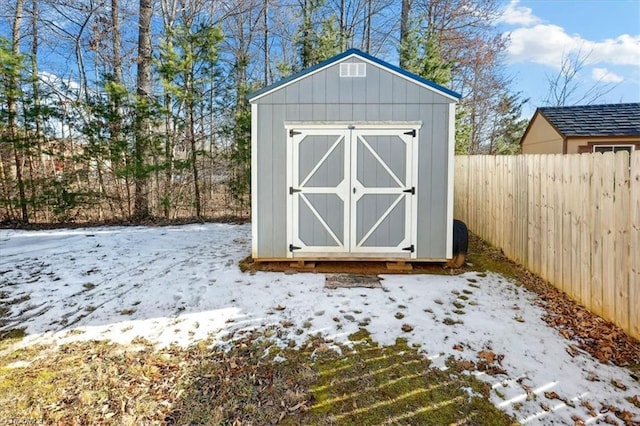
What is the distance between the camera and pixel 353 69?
464cm

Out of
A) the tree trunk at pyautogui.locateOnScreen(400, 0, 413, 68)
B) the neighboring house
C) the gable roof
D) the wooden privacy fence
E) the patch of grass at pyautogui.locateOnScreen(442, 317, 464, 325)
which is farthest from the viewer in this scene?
the tree trunk at pyautogui.locateOnScreen(400, 0, 413, 68)

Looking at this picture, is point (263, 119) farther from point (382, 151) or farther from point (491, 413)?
point (491, 413)

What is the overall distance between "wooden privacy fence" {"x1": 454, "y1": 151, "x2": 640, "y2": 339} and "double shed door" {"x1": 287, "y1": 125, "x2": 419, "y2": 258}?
1527 mm

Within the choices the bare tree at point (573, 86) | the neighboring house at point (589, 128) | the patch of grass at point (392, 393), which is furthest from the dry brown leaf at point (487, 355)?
the bare tree at point (573, 86)

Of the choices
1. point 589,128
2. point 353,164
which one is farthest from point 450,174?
point 589,128

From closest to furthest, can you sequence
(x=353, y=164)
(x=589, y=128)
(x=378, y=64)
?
(x=378, y=64) < (x=353, y=164) < (x=589, y=128)

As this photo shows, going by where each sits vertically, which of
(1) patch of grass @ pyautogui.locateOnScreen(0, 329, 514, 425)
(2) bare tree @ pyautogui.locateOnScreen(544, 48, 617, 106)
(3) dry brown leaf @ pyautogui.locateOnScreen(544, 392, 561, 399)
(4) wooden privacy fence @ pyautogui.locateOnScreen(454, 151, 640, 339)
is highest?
(2) bare tree @ pyautogui.locateOnScreen(544, 48, 617, 106)

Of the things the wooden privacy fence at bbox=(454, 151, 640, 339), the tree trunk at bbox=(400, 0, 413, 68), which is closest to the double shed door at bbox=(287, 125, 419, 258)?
the wooden privacy fence at bbox=(454, 151, 640, 339)

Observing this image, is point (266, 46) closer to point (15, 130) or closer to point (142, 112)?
point (142, 112)

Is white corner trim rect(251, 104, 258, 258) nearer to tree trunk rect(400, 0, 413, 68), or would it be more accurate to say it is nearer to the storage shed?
the storage shed

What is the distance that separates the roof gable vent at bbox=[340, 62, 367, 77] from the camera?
15.2ft

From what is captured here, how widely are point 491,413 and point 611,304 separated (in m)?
1.90

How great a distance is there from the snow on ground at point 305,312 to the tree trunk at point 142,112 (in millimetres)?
3158

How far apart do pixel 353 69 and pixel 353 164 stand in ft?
3.99
